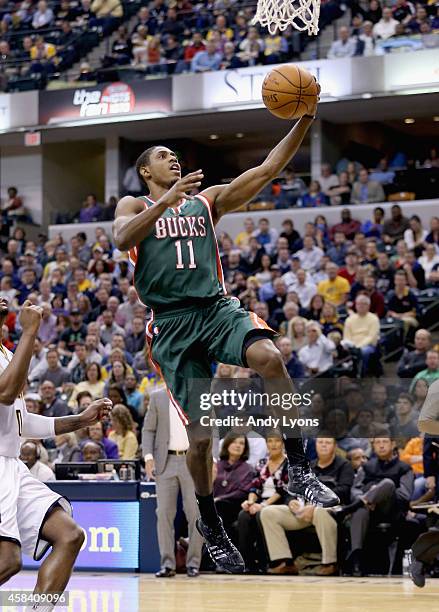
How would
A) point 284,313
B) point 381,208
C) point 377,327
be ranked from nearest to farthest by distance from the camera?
point 377,327
point 284,313
point 381,208

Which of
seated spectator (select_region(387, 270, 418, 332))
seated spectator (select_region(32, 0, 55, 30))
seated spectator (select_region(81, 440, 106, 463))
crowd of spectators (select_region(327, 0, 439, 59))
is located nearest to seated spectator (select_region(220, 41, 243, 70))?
crowd of spectators (select_region(327, 0, 439, 59))

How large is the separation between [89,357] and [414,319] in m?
4.57

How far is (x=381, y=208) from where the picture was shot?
58.1 feet

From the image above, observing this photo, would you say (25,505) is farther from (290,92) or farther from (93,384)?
(93,384)

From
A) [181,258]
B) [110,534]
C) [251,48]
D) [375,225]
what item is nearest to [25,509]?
[181,258]

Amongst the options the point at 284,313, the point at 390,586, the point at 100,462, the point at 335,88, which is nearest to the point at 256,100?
the point at 335,88

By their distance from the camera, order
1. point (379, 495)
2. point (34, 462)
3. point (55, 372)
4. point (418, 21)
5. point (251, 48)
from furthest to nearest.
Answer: point (251, 48)
point (418, 21)
point (55, 372)
point (34, 462)
point (379, 495)

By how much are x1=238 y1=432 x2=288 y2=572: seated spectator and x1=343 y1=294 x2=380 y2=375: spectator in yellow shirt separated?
3.14 metres

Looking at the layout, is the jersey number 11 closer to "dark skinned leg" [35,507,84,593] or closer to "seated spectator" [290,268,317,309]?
"dark skinned leg" [35,507,84,593]

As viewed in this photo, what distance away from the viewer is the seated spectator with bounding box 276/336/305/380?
1327 cm

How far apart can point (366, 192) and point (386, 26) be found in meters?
2.82

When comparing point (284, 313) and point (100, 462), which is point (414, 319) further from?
point (100, 462)

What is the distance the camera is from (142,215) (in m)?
5.80

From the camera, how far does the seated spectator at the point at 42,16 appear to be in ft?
77.1
